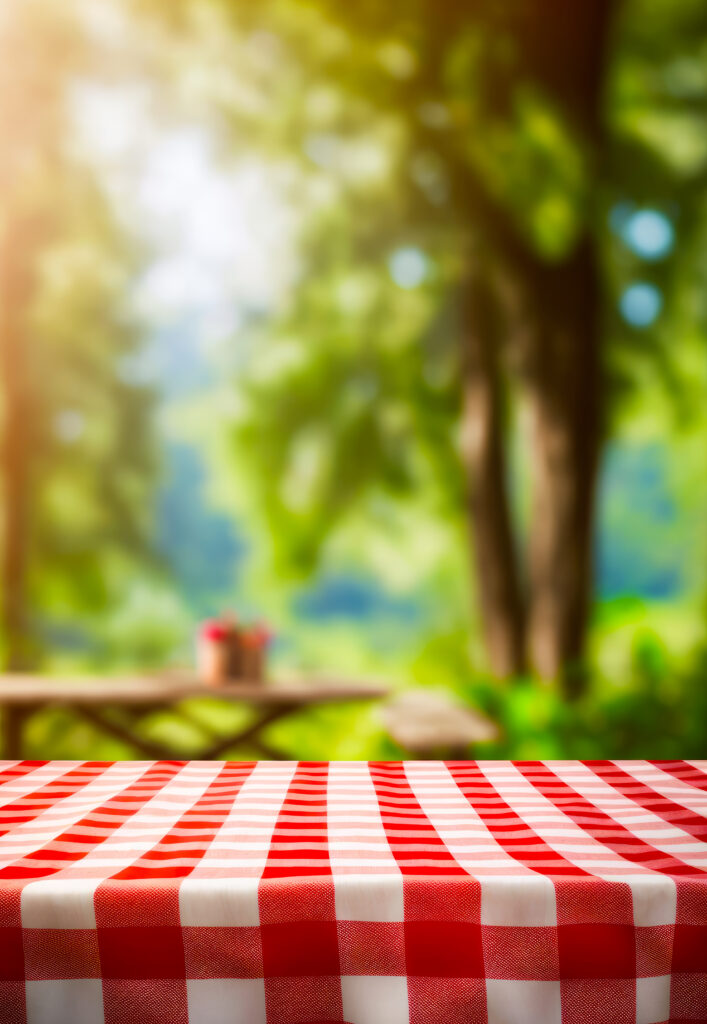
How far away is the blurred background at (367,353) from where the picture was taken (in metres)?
3.35

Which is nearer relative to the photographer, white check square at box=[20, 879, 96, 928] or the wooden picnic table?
white check square at box=[20, 879, 96, 928]

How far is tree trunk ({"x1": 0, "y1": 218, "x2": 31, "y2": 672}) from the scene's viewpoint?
3549mm

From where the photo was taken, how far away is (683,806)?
3.44 ft

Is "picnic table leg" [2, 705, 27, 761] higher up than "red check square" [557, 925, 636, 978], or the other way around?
"red check square" [557, 925, 636, 978]

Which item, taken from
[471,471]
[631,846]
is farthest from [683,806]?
[471,471]

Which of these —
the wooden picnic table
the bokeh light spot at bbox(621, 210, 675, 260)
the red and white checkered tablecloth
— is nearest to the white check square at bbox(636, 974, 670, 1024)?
the red and white checkered tablecloth

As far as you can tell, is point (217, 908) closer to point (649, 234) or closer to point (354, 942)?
point (354, 942)

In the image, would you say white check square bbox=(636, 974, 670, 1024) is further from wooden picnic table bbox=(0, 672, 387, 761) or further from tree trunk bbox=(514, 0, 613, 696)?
tree trunk bbox=(514, 0, 613, 696)

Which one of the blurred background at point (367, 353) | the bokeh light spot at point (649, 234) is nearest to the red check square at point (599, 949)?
the blurred background at point (367, 353)

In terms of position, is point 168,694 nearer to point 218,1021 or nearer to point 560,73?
point 218,1021

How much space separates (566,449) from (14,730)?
2.23m

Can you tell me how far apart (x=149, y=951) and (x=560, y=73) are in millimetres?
3373

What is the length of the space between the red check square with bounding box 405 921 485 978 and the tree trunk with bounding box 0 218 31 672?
3.06m

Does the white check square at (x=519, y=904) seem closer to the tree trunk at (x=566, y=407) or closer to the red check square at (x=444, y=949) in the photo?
the red check square at (x=444, y=949)
